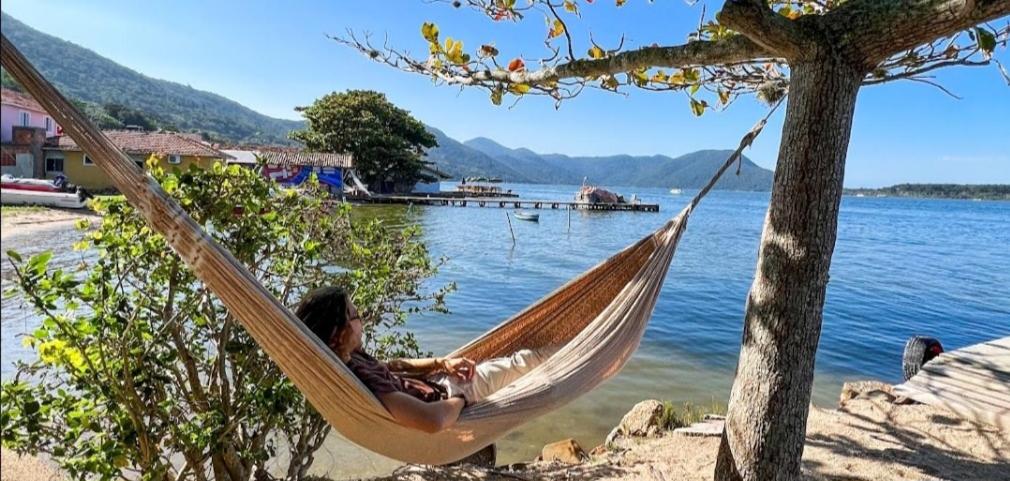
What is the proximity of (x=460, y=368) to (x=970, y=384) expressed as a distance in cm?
324

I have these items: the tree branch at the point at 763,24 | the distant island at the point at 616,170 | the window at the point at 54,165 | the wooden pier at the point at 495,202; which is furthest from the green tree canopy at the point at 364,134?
the distant island at the point at 616,170

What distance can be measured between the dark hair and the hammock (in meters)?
0.19

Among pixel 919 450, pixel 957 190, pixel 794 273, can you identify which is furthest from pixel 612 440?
pixel 957 190

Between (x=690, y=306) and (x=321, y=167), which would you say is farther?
(x=321, y=167)

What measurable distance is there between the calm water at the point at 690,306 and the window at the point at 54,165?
7.26m

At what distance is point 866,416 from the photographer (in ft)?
11.0

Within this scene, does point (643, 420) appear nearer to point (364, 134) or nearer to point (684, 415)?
point (684, 415)

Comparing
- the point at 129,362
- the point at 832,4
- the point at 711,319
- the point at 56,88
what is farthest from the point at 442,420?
the point at 711,319

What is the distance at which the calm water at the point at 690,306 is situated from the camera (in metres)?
4.07

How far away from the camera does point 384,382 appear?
4.85ft

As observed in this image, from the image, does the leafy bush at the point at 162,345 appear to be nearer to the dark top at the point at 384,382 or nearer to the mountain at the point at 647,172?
the dark top at the point at 384,382

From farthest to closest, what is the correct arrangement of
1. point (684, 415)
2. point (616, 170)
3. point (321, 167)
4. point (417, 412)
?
point (616, 170)
point (321, 167)
point (684, 415)
point (417, 412)

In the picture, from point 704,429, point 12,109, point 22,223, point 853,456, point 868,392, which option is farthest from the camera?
point 868,392

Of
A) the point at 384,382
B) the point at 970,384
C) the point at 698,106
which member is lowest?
the point at 970,384
